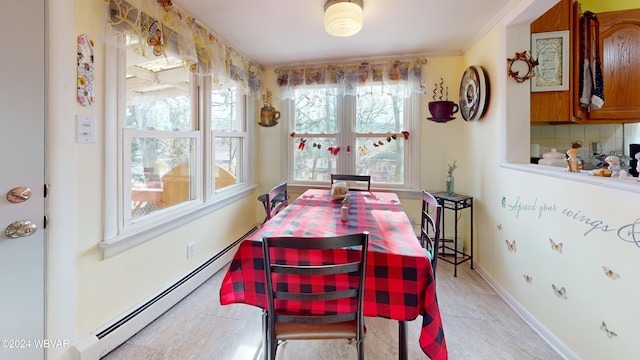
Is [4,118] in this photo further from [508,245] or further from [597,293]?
[508,245]

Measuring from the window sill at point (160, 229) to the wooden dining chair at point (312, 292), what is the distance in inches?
42.4

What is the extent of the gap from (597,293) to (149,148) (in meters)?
2.82

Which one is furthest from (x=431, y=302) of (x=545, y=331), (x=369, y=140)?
(x=369, y=140)

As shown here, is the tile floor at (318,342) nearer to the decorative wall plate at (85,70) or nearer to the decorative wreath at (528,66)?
the decorative wall plate at (85,70)

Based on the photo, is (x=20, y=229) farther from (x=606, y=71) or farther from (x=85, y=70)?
(x=606, y=71)

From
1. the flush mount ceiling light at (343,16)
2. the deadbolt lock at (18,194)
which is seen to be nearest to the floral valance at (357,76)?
the flush mount ceiling light at (343,16)

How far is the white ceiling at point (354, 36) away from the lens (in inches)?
80.4

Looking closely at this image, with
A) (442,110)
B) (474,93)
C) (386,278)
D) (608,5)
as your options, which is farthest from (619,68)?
(386,278)

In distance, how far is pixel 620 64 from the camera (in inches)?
90.7

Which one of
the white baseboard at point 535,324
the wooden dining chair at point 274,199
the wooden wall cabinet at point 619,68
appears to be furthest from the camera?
the wooden wall cabinet at point 619,68

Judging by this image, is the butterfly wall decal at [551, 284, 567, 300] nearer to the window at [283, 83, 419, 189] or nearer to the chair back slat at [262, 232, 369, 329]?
the chair back slat at [262, 232, 369, 329]

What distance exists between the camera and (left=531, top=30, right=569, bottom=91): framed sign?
2.08 m

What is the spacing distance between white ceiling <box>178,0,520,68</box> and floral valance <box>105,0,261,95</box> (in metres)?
0.12

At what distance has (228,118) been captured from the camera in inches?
117
